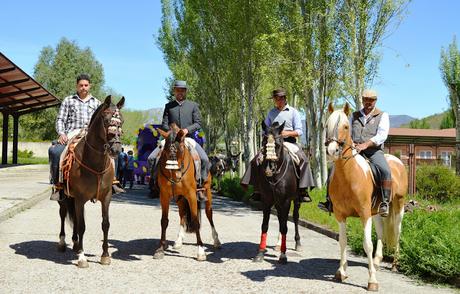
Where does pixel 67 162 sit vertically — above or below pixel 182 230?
above

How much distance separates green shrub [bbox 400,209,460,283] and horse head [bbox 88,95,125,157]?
460cm

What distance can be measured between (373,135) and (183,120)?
334 centimetres

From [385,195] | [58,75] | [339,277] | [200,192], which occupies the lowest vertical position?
[339,277]

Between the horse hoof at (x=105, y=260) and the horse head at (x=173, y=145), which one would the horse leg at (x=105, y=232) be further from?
the horse head at (x=173, y=145)

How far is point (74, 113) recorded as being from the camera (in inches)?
368

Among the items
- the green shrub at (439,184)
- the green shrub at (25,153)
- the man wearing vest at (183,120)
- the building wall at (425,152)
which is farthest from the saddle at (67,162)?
the green shrub at (25,153)

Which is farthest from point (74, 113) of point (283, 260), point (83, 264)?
point (283, 260)

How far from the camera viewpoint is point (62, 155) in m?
8.89

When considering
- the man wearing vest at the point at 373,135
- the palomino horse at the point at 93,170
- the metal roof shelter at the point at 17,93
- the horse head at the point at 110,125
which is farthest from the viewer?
the metal roof shelter at the point at 17,93

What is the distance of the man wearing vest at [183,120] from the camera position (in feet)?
31.2

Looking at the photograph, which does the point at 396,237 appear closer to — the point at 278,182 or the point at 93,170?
the point at 278,182

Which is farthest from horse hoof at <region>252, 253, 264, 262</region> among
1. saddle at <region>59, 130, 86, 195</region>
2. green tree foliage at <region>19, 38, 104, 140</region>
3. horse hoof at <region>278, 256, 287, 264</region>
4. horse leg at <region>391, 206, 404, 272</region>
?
green tree foliage at <region>19, 38, 104, 140</region>

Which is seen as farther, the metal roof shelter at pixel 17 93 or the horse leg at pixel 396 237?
the metal roof shelter at pixel 17 93

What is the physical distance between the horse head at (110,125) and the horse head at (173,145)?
0.89 meters
